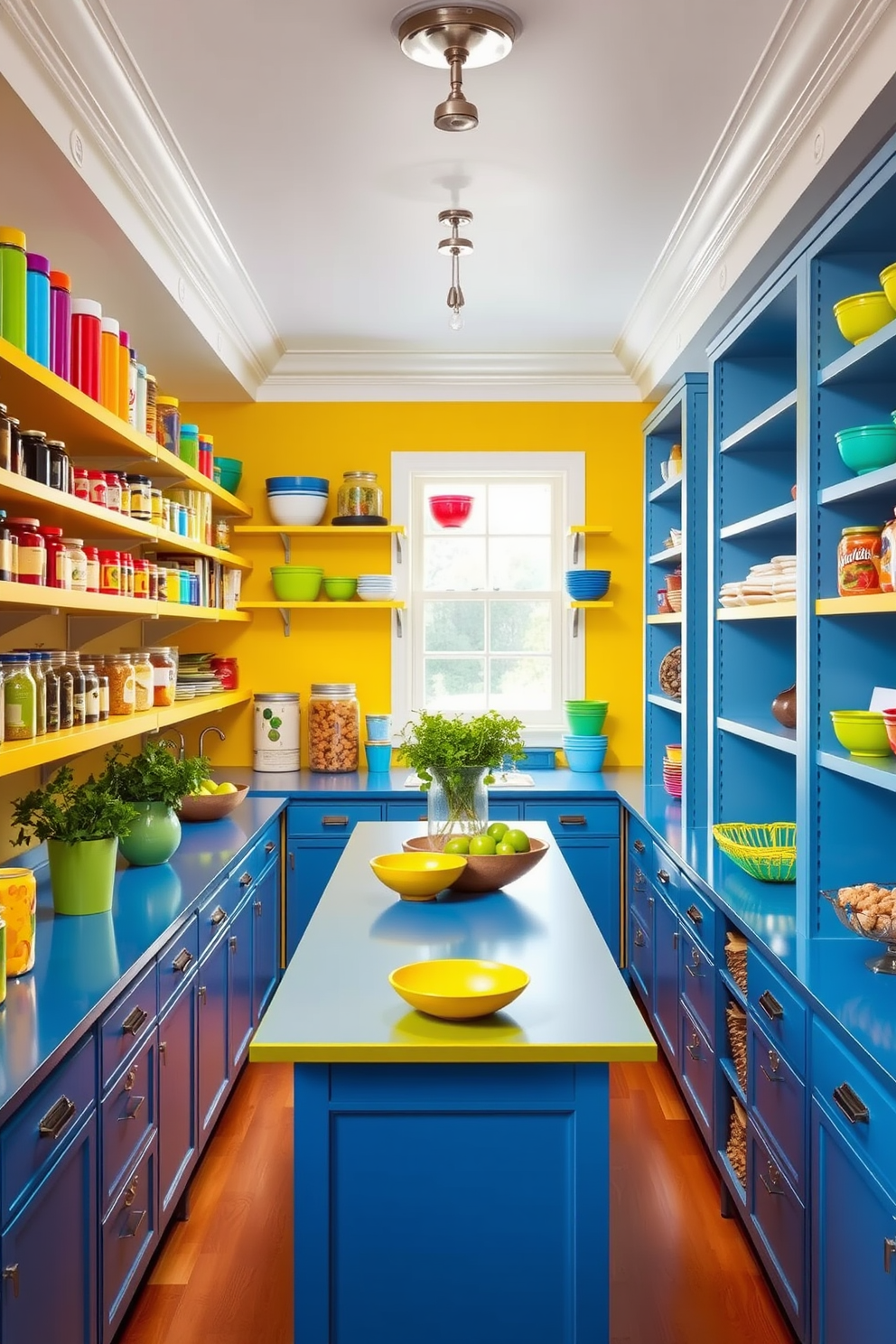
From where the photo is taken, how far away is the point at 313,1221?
181 centimetres

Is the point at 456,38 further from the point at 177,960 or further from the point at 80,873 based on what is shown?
the point at 177,960

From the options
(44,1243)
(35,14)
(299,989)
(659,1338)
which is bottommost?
(659,1338)

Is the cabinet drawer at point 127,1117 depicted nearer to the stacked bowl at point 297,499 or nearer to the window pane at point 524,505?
the stacked bowl at point 297,499

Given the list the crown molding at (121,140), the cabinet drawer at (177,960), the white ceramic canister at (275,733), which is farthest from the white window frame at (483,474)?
the cabinet drawer at (177,960)

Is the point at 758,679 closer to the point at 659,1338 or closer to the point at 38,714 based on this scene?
the point at 659,1338

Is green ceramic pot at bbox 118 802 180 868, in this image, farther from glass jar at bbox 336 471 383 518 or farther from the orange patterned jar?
glass jar at bbox 336 471 383 518

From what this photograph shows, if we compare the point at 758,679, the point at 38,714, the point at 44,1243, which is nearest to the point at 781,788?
the point at 758,679

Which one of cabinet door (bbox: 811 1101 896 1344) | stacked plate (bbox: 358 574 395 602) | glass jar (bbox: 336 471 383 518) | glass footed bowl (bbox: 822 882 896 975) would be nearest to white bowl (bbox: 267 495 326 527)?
glass jar (bbox: 336 471 383 518)

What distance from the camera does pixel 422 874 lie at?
2.65m

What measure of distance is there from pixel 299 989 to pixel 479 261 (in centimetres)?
282

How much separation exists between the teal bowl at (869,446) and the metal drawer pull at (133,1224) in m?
2.24

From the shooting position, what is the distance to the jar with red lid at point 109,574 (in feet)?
10.5

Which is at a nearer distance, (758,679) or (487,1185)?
(487,1185)

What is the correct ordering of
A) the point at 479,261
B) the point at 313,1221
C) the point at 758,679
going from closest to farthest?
the point at 313,1221 < the point at 758,679 < the point at 479,261
